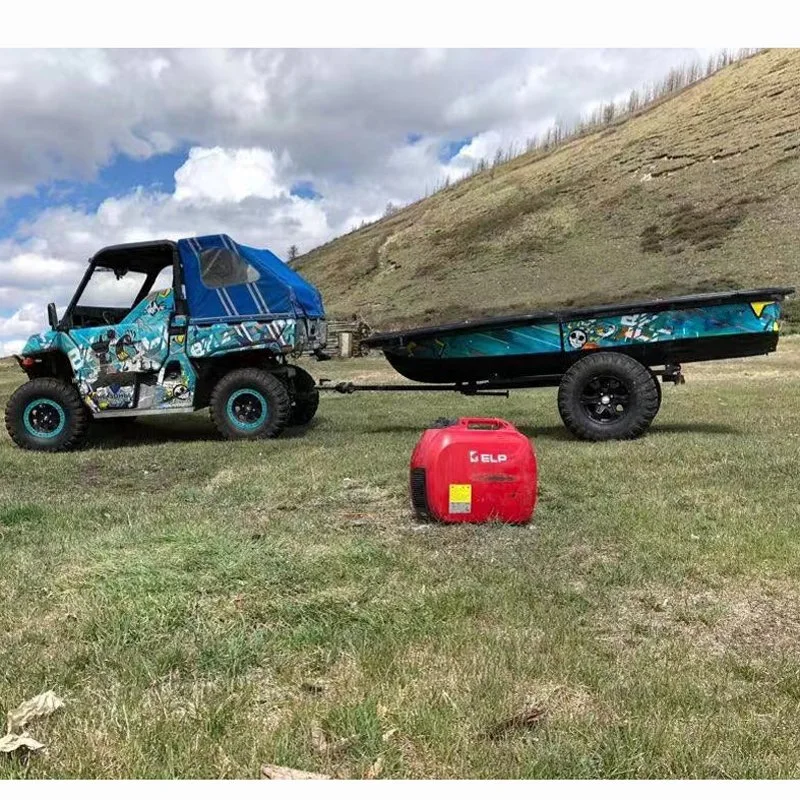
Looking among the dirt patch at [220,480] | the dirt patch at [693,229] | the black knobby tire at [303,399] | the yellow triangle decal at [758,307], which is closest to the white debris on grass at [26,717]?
the dirt patch at [220,480]

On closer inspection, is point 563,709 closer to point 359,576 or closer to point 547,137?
point 359,576

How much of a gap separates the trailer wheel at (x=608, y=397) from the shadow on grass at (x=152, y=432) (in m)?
3.34

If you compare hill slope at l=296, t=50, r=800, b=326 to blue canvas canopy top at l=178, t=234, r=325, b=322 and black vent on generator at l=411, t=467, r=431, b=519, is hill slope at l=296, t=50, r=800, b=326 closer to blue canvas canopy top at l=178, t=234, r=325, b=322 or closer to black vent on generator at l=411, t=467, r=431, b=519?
blue canvas canopy top at l=178, t=234, r=325, b=322

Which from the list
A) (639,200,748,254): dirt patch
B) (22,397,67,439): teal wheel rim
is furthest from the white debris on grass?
(639,200,748,254): dirt patch

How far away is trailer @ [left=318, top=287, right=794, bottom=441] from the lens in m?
7.86

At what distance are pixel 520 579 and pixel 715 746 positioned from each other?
5.11ft

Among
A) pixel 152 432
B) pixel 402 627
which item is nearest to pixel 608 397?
pixel 402 627

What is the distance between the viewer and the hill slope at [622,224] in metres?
38.0

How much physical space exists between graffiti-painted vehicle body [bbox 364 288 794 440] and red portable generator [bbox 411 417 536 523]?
3536 mm

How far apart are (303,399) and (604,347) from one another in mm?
4072

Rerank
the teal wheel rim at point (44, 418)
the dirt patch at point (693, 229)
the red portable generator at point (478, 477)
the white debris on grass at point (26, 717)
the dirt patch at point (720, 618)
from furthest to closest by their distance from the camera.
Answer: the dirt patch at point (693, 229)
the teal wheel rim at point (44, 418)
the red portable generator at point (478, 477)
the dirt patch at point (720, 618)
the white debris on grass at point (26, 717)

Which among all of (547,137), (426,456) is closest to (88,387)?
(426,456)

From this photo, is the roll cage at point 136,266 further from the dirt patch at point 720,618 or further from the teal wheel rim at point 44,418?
the dirt patch at point 720,618

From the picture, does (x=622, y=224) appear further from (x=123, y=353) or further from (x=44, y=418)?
(x=44, y=418)
